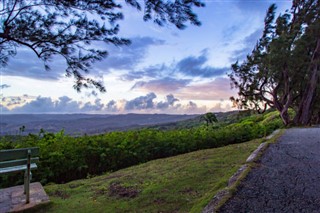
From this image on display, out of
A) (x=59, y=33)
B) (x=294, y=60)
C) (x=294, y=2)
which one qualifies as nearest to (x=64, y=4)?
(x=59, y=33)

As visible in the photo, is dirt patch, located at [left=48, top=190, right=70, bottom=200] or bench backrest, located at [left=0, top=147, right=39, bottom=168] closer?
bench backrest, located at [left=0, top=147, right=39, bottom=168]

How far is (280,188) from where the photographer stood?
12.1 feet

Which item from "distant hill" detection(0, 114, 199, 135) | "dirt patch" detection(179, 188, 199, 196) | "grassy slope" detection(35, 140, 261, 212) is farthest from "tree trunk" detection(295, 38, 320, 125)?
"dirt patch" detection(179, 188, 199, 196)

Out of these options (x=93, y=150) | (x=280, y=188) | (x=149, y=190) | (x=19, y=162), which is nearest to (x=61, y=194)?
(x=19, y=162)

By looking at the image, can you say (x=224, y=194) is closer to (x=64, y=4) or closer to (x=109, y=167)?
(x=64, y=4)

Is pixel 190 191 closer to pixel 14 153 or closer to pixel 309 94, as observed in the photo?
pixel 14 153

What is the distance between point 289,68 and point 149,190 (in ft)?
47.2

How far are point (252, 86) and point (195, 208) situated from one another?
49.6 feet

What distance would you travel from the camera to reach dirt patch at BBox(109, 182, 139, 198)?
4133mm

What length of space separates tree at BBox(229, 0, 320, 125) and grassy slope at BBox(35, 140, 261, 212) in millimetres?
12023

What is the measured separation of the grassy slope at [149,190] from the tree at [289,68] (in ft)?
39.4

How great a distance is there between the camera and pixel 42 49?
362cm

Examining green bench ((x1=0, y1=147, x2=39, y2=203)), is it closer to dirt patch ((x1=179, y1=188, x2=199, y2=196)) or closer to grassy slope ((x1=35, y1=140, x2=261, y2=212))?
grassy slope ((x1=35, y1=140, x2=261, y2=212))

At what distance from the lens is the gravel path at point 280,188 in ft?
9.88
